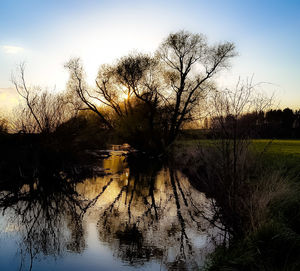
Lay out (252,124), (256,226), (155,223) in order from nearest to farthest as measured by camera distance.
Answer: (256,226) → (252,124) → (155,223)

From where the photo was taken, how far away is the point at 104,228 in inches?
304

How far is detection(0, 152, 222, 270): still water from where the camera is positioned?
591 centimetres

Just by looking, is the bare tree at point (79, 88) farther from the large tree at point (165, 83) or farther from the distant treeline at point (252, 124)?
the distant treeline at point (252, 124)

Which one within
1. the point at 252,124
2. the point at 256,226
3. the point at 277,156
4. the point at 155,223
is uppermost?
the point at 252,124

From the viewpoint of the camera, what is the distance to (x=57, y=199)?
11.1 m

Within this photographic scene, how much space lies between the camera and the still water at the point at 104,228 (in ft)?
19.4

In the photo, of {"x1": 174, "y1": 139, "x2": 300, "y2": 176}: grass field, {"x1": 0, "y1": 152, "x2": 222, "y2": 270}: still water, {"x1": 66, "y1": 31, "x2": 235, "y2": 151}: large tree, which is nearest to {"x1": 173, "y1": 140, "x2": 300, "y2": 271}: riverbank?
{"x1": 0, "y1": 152, "x2": 222, "y2": 270}: still water

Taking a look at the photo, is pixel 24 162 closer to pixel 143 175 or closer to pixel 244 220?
pixel 143 175

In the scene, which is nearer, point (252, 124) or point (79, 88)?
point (252, 124)

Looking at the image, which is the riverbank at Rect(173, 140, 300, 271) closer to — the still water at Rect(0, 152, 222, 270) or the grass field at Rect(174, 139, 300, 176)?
the still water at Rect(0, 152, 222, 270)

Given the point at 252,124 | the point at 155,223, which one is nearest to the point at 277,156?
the point at 155,223

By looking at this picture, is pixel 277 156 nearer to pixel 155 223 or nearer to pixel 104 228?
pixel 155 223

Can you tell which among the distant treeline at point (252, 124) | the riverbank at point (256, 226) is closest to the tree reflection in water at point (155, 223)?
the riverbank at point (256, 226)

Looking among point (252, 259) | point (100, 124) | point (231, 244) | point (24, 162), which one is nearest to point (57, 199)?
point (24, 162)
